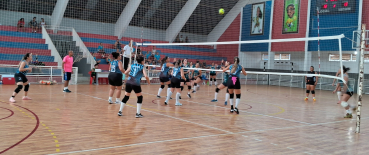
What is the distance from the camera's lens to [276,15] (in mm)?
27781

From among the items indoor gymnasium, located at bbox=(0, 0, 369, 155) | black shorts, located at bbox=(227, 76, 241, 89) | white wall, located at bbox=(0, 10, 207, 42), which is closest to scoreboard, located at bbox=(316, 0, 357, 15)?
indoor gymnasium, located at bbox=(0, 0, 369, 155)

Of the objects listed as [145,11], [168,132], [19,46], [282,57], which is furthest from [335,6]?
[19,46]

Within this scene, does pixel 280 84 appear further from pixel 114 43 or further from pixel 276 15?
pixel 114 43

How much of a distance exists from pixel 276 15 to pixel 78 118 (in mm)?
23725

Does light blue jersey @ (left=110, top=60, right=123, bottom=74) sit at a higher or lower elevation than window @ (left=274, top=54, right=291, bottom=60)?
lower

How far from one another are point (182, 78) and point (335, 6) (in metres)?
17.1

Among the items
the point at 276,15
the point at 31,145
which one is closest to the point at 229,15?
the point at 276,15

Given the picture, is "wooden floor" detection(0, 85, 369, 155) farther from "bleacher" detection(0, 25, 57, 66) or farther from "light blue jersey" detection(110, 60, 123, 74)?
"bleacher" detection(0, 25, 57, 66)

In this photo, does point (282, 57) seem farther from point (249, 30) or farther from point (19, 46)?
point (19, 46)

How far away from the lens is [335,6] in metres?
22.7

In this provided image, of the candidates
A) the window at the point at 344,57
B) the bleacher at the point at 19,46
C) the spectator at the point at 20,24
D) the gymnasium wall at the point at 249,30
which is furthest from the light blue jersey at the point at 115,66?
the gymnasium wall at the point at 249,30

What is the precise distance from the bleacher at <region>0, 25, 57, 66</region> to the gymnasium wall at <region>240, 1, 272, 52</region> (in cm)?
1741

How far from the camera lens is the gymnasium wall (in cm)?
2831

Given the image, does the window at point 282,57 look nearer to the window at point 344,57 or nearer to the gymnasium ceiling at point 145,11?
the window at point 344,57
